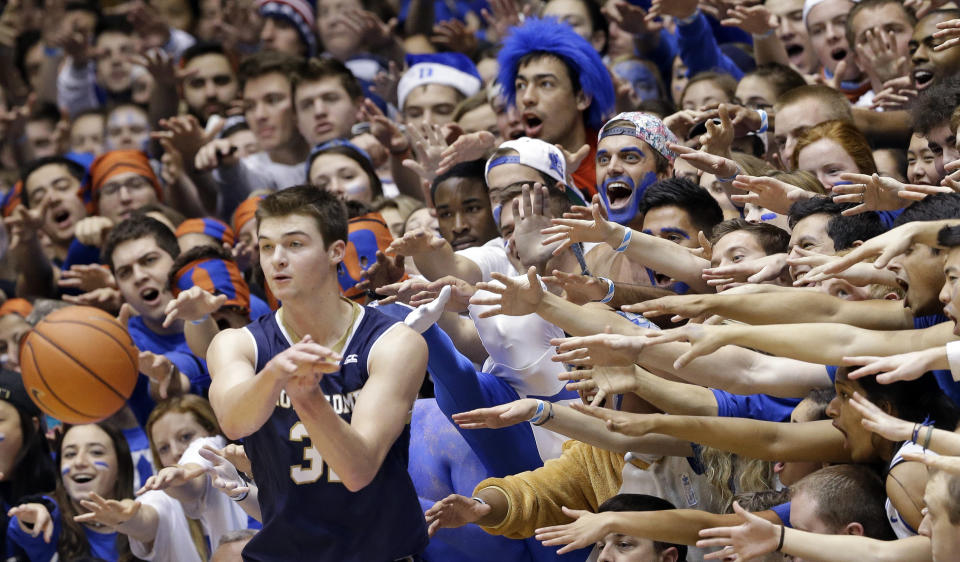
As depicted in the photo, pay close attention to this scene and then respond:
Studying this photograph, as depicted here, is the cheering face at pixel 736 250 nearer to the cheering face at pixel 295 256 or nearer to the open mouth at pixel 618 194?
the open mouth at pixel 618 194

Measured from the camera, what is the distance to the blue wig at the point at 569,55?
24.0ft

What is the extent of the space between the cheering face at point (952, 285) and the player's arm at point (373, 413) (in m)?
1.67

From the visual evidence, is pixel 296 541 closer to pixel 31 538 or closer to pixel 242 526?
pixel 242 526

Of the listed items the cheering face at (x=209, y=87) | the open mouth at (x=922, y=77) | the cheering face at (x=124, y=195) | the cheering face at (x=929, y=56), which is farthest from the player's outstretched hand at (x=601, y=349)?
the cheering face at (x=209, y=87)

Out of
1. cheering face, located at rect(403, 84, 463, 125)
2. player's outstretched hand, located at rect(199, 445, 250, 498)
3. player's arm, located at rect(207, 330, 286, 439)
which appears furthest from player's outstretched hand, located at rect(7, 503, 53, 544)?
cheering face, located at rect(403, 84, 463, 125)

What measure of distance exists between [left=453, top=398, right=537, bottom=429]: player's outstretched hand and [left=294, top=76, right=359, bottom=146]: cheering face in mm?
4163

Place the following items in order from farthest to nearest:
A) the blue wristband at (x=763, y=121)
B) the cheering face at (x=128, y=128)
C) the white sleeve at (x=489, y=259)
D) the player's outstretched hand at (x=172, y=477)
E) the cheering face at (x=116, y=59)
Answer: the cheering face at (x=116, y=59) → the cheering face at (x=128, y=128) → the blue wristband at (x=763, y=121) → the white sleeve at (x=489, y=259) → the player's outstretched hand at (x=172, y=477)

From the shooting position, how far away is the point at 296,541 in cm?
451

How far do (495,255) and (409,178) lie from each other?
247 cm

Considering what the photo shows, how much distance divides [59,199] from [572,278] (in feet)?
17.4

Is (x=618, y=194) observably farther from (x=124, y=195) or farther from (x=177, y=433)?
(x=124, y=195)

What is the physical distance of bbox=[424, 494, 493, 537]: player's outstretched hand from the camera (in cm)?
488

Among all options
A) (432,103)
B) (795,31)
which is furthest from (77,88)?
(795,31)

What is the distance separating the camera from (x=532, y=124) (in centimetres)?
722
